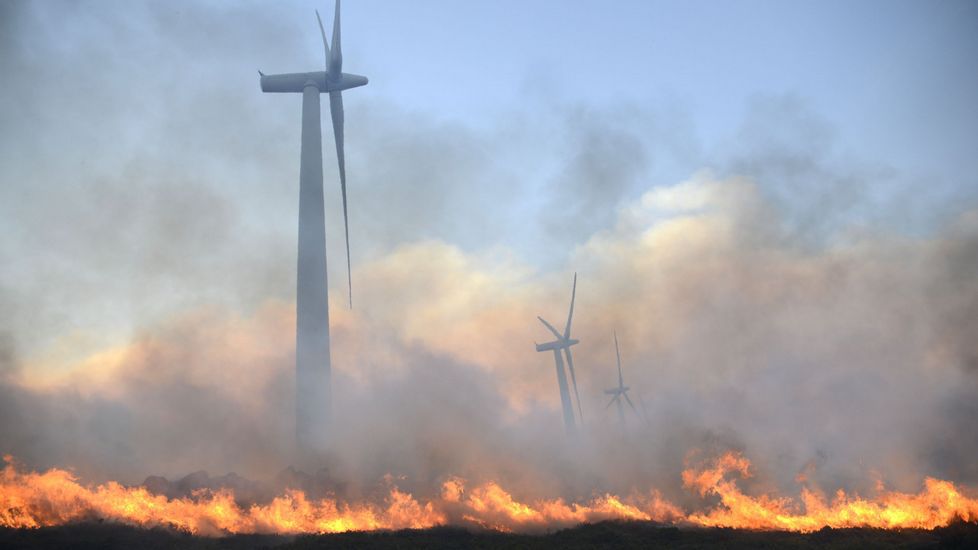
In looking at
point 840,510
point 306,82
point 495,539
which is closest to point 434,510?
point 495,539

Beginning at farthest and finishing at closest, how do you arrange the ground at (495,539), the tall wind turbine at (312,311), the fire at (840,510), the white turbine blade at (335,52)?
1. the white turbine blade at (335,52)
2. the tall wind turbine at (312,311)
3. the fire at (840,510)
4. the ground at (495,539)

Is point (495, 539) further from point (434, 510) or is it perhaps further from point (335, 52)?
point (335, 52)

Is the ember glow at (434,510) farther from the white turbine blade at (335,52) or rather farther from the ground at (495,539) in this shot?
the white turbine blade at (335,52)

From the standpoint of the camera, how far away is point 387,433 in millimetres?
96375

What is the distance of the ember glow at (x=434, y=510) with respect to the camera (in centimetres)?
6888

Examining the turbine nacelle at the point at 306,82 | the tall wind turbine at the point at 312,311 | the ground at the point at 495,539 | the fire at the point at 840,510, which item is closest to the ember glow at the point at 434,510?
the fire at the point at 840,510

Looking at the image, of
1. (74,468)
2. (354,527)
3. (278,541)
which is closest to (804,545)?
(354,527)

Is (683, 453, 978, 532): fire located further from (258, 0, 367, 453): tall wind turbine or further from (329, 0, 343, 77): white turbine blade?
(329, 0, 343, 77): white turbine blade

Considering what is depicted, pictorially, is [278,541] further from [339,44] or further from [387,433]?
[339,44]

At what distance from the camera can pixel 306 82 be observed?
290 ft

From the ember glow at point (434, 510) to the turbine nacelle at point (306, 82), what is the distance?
47.3 meters

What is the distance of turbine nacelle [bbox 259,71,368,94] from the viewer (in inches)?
3484

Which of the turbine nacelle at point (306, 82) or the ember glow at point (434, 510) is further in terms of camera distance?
the turbine nacelle at point (306, 82)

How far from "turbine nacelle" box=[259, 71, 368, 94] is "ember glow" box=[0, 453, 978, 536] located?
47257 mm
